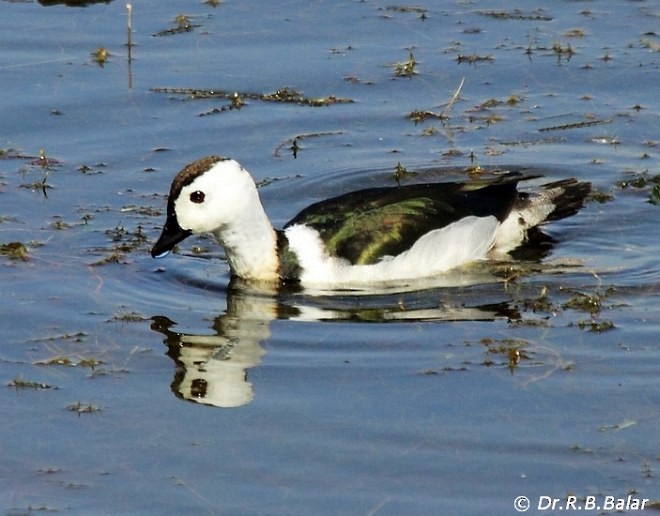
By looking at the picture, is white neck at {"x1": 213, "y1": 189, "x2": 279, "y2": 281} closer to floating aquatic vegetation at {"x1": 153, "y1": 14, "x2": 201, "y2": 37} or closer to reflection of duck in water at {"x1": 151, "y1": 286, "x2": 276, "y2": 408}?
reflection of duck in water at {"x1": 151, "y1": 286, "x2": 276, "y2": 408}

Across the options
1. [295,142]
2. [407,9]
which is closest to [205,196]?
[295,142]

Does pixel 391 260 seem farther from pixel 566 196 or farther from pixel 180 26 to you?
pixel 180 26

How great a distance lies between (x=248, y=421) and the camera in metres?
9.06

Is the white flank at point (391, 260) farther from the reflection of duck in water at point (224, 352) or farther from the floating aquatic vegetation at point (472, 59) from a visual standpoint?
the floating aquatic vegetation at point (472, 59)

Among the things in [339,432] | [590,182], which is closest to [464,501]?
[339,432]

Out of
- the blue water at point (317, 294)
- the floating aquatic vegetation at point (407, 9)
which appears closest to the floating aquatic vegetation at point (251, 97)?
the blue water at point (317, 294)

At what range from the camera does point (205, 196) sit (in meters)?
11.1

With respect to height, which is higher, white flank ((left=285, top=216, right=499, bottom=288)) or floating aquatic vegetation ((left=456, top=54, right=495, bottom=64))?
floating aquatic vegetation ((left=456, top=54, right=495, bottom=64))

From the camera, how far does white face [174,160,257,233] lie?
11078 mm

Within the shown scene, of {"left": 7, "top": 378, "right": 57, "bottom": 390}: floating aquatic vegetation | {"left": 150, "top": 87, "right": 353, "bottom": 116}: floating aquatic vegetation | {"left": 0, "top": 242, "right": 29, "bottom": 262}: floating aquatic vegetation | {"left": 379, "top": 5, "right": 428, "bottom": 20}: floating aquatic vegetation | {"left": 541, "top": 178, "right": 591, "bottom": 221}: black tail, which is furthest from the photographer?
{"left": 379, "top": 5, "right": 428, "bottom": 20}: floating aquatic vegetation

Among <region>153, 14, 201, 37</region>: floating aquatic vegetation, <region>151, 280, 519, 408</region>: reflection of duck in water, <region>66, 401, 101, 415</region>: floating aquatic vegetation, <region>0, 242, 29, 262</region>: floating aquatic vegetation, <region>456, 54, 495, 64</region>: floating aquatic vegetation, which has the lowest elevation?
<region>66, 401, 101, 415</region>: floating aquatic vegetation

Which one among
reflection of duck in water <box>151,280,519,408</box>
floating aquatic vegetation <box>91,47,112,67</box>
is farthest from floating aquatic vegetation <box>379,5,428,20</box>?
reflection of duck in water <box>151,280,519,408</box>

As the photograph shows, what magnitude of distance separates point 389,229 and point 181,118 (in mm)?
A: 3487

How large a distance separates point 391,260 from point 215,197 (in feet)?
4.36
